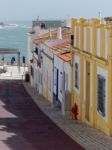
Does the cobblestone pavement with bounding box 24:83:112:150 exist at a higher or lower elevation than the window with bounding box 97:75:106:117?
lower

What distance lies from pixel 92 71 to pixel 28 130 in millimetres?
4179

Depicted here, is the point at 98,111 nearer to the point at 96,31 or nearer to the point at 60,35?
the point at 96,31

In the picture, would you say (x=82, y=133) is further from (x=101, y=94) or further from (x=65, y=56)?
(x=65, y=56)

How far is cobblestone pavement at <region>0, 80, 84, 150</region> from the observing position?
22.5m

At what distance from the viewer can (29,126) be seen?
28250 mm

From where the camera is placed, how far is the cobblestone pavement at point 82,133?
2231 centimetres

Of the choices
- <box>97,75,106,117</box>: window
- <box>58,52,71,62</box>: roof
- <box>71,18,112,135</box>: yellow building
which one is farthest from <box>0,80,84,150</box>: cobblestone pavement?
<box>58,52,71,62</box>: roof

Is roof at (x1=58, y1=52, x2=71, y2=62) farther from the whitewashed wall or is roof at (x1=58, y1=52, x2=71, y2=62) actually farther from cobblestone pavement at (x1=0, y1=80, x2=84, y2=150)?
the whitewashed wall

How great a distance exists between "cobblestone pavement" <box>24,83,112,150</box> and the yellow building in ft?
1.43

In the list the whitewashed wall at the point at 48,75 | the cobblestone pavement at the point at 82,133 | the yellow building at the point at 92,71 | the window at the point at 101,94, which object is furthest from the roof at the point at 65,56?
the window at the point at 101,94

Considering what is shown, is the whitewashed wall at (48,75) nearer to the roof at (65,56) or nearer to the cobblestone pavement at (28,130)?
the cobblestone pavement at (28,130)

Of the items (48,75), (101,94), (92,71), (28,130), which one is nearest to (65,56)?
(92,71)

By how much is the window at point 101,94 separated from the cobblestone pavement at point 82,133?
3.33ft

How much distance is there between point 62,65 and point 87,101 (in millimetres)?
6667
